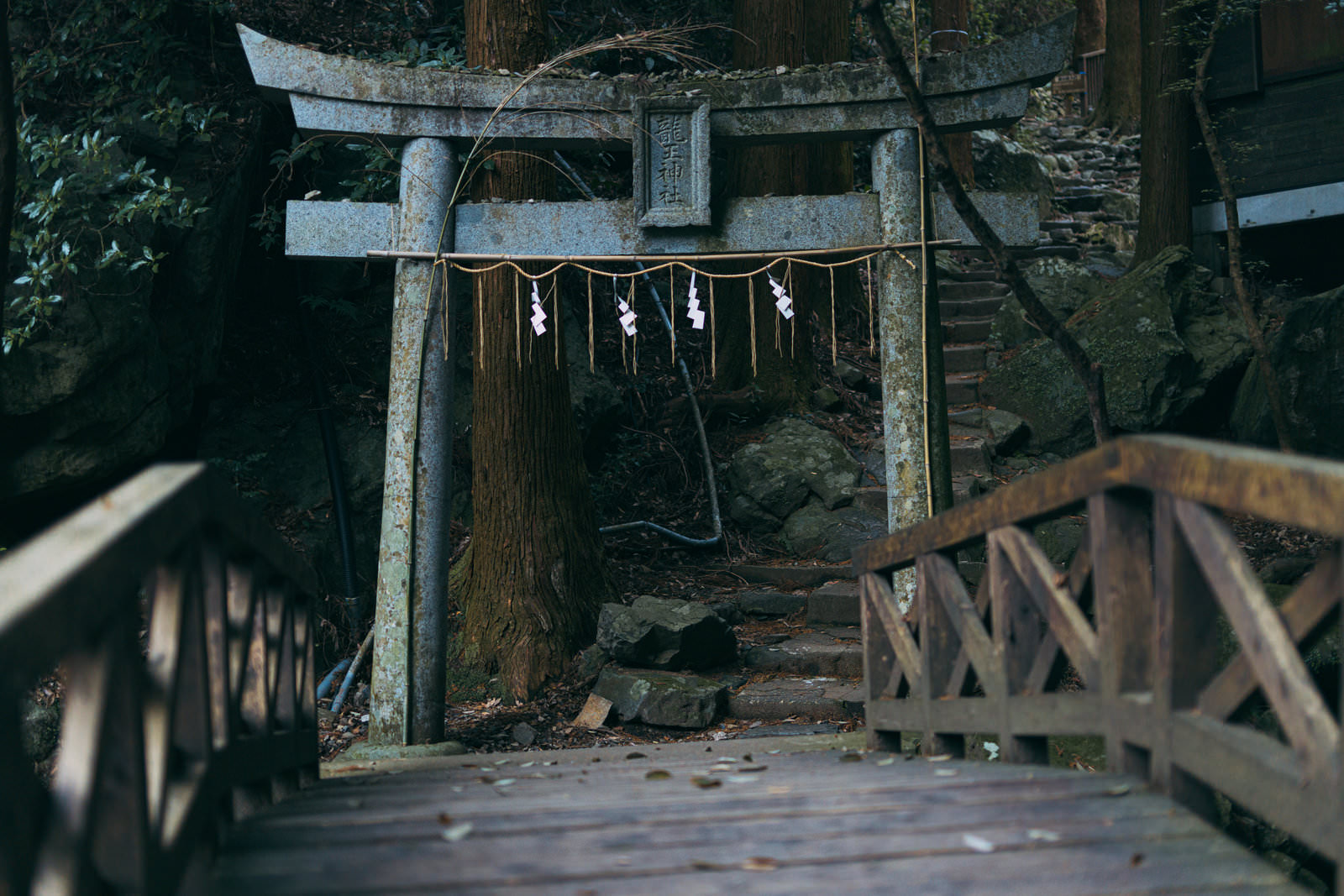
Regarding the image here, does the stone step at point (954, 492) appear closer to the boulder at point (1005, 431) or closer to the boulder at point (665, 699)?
the boulder at point (1005, 431)

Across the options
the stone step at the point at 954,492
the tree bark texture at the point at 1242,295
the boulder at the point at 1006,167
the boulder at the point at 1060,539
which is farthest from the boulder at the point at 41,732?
the boulder at the point at 1006,167

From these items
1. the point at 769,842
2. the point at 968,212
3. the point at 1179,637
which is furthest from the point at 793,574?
the point at 769,842

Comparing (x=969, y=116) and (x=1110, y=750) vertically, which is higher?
(x=969, y=116)

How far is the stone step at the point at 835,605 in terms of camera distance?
7.20 m

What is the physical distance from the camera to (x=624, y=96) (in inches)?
216

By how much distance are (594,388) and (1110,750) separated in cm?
682

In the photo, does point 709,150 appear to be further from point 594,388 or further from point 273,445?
point 273,445

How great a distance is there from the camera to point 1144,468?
2154 millimetres

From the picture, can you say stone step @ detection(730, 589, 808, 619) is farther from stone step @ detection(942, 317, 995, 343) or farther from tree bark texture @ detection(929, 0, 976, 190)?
tree bark texture @ detection(929, 0, 976, 190)

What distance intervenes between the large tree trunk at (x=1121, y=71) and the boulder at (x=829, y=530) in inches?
454

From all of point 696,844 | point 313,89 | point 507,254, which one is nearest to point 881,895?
point 696,844

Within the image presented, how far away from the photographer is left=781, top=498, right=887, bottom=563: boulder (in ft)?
27.0

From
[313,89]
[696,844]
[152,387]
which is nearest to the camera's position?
[696,844]

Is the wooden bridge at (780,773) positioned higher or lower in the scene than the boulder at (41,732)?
higher
